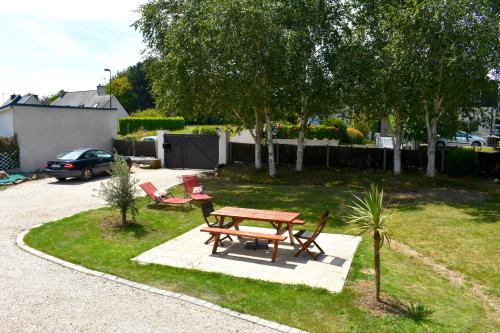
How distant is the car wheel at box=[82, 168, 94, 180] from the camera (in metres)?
19.8

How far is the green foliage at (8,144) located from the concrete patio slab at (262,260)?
15648 millimetres

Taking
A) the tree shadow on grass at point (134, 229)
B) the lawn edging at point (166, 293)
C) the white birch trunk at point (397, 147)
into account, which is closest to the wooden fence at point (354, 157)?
the white birch trunk at point (397, 147)

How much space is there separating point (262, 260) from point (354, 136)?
27133mm

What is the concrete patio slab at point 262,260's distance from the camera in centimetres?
772

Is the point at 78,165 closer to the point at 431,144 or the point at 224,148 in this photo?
the point at 224,148

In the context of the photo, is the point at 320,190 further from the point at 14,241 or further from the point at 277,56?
the point at 14,241

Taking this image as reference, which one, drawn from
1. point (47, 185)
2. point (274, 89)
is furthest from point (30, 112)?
point (274, 89)

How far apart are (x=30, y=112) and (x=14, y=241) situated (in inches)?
589

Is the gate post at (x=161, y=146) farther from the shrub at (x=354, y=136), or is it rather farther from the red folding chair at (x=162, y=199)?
the shrub at (x=354, y=136)

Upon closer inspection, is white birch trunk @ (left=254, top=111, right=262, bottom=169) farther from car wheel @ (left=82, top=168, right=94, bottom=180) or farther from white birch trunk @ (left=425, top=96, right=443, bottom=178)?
car wheel @ (left=82, top=168, right=94, bottom=180)

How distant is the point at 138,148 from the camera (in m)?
28.2

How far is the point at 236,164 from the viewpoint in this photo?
23.9 m

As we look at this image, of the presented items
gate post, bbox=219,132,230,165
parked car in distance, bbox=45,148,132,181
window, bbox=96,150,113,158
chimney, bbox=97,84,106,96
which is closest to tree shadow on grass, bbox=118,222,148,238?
parked car in distance, bbox=45,148,132,181

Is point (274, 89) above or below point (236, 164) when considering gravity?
above
